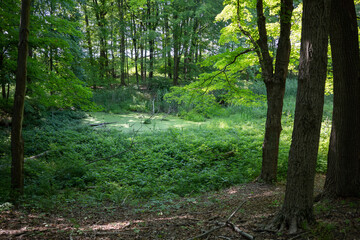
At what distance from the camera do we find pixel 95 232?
351cm

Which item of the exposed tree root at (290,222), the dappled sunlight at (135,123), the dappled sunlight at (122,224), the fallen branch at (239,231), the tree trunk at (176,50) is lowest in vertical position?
the dappled sunlight at (122,224)

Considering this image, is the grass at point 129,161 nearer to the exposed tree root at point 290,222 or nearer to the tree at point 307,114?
the exposed tree root at point 290,222

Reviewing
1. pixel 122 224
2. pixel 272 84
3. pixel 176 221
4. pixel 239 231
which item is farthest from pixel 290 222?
pixel 272 84

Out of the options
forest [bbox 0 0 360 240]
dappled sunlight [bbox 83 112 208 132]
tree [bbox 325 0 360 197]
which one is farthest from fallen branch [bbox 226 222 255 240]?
dappled sunlight [bbox 83 112 208 132]

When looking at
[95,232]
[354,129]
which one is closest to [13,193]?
[95,232]

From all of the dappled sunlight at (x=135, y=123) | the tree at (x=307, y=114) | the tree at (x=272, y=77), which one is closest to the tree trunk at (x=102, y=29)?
the dappled sunlight at (x=135, y=123)

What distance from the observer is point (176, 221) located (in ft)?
12.9

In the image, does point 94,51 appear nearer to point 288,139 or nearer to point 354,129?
point 288,139

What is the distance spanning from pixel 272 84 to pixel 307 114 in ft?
11.0

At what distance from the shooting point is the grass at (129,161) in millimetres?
5730

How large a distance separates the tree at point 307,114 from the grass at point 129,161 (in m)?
3.24

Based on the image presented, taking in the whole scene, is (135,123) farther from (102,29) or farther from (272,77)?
(102,29)

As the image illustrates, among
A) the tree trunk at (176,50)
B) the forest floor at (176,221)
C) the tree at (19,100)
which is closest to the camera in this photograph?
the forest floor at (176,221)

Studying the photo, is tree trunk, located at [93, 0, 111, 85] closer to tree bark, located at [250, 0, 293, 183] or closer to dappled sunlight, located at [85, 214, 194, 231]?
tree bark, located at [250, 0, 293, 183]
